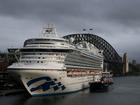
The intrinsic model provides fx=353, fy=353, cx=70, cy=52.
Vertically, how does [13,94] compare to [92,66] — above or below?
below

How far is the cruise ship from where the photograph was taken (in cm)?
7062

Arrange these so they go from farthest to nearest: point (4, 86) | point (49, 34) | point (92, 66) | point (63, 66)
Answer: point (92, 66), point (4, 86), point (49, 34), point (63, 66)

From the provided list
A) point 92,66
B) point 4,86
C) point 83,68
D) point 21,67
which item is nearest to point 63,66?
point 21,67

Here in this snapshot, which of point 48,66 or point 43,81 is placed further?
point 48,66

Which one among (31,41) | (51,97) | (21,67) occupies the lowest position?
(51,97)

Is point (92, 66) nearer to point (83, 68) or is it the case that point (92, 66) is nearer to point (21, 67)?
point (83, 68)

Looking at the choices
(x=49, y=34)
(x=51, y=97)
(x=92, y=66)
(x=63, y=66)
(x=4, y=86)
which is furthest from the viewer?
(x=92, y=66)

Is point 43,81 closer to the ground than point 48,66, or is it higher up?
closer to the ground

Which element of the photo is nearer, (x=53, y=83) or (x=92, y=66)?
(x=53, y=83)

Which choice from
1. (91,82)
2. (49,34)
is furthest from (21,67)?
(91,82)

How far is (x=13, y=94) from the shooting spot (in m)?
79.6

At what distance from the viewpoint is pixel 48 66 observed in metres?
71.9

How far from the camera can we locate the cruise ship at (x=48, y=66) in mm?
70625

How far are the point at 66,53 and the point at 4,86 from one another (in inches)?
874
